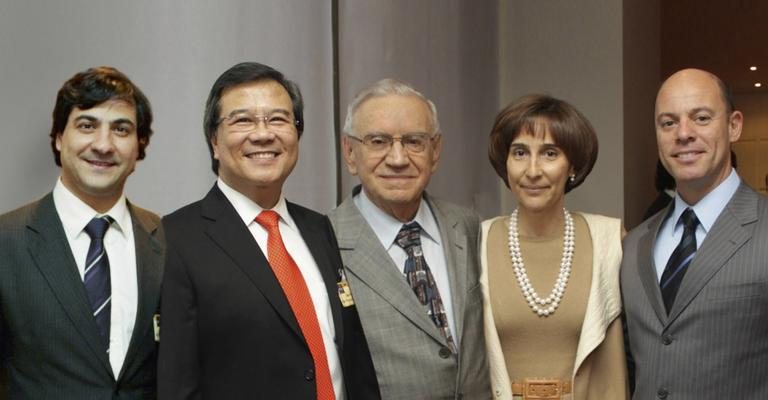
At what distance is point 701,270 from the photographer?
2.58 m

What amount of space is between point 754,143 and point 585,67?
811cm

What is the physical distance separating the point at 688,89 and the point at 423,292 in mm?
973

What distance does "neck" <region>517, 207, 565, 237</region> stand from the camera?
2896 millimetres

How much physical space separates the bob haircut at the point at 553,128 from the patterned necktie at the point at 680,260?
332 mm

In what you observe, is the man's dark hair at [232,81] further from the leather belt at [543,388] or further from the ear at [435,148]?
the leather belt at [543,388]

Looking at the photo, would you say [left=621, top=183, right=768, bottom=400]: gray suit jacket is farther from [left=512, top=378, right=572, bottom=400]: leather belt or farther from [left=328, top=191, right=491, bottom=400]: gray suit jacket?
[left=328, top=191, right=491, bottom=400]: gray suit jacket

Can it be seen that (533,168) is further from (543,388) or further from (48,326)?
(48,326)

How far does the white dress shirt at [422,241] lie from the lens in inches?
109

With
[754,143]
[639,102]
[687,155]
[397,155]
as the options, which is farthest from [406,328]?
[754,143]

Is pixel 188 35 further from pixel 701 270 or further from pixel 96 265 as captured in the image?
pixel 701 270

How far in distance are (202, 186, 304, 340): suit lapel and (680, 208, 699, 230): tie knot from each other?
1183 mm

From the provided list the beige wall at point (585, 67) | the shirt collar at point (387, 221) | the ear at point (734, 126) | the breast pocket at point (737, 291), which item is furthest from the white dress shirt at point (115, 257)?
the beige wall at point (585, 67)

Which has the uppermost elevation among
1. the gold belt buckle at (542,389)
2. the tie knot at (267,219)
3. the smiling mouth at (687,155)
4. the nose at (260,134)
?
the nose at (260,134)

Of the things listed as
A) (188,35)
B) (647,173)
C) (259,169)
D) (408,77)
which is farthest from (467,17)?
(259,169)
